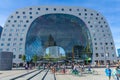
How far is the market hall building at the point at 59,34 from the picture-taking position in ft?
324

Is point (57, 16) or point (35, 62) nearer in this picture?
point (35, 62)

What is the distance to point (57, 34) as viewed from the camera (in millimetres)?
109438

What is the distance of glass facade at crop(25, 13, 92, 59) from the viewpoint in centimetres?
10406

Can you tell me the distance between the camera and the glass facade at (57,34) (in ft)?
341

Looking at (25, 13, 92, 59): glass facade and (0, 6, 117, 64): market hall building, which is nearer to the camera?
(0, 6, 117, 64): market hall building

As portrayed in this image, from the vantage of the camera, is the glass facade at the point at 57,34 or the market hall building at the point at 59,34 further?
the glass facade at the point at 57,34

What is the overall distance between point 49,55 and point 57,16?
2183 cm

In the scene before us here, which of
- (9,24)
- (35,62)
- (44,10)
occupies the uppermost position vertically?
(44,10)

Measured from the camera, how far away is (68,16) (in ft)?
345

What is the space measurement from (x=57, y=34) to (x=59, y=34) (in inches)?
44.9

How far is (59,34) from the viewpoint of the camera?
10919 centimetres

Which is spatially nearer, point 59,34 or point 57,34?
point 59,34

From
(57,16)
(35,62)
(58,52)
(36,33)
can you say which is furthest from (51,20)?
(35,62)

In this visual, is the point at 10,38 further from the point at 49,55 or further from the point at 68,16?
the point at 68,16
